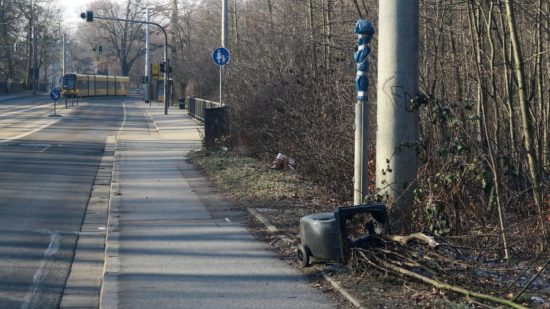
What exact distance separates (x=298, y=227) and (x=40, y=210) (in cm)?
491

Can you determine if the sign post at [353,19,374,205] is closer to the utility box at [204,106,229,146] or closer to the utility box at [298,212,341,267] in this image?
the utility box at [298,212,341,267]

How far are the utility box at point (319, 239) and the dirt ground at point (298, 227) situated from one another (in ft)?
0.51

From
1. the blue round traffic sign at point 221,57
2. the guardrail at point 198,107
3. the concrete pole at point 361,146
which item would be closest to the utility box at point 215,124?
the blue round traffic sign at point 221,57

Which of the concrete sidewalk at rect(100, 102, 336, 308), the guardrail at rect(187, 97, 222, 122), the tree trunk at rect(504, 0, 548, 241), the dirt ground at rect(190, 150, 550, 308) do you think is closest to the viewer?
the dirt ground at rect(190, 150, 550, 308)

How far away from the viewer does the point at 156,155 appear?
23.5 metres

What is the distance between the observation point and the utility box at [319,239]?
7.86 m

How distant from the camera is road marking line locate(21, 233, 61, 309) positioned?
7.49 meters

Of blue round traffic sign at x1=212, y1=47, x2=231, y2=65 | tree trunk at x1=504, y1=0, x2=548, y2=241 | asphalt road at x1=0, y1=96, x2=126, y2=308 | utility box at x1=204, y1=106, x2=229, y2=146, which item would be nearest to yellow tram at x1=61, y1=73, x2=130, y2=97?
asphalt road at x1=0, y1=96, x2=126, y2=308

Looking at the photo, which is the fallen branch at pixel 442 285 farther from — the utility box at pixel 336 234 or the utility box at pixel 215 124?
the utility box at pixel 215 124

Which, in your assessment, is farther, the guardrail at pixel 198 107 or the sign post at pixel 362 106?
the guardrail at pixel 198 107

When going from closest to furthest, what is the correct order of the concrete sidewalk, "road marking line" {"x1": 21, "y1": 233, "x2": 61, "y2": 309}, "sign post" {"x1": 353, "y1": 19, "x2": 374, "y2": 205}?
the concrete sidewalk → "road marking line" {"x1": 21, "y1": 233, "x2": 61, "y2": 309} → "sign post" {"x1": 353, "y1": 19, "x2": 374, "y2": 205}

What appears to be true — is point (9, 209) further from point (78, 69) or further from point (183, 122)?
point (78, 69)

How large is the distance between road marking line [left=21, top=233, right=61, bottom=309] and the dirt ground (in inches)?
106

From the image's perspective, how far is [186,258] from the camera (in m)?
9.02
